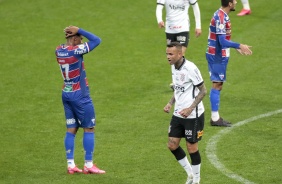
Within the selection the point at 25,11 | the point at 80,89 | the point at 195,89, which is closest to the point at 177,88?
the point at 195,89

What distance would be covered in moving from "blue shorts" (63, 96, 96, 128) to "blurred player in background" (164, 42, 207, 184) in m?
1.72

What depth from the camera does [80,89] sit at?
14.4 metres

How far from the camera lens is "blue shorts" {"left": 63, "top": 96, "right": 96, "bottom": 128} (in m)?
14.4

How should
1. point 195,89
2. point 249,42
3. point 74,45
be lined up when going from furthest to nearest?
point 249,42
point 74,45
point 195,89

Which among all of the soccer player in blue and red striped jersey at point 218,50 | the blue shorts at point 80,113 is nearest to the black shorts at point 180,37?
the soccer player in blue and red striped jersey at point 218,50

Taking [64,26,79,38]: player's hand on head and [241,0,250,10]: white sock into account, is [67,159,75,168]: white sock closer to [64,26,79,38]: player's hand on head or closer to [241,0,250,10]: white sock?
[64,26,79,38]: player's hand on head

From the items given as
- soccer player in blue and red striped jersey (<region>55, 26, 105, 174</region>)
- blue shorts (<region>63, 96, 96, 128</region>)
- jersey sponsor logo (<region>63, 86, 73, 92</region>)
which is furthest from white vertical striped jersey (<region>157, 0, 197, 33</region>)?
jersey sponsor logo (<region>63, 86, 73, 92</region>)

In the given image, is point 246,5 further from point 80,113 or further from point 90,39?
point 80,113

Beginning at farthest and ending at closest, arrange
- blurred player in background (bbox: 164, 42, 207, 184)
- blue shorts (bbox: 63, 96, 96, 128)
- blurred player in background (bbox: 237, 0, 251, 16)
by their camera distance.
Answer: blurred player in background (bbox: 237, 0, 251, 16) < blue shorts (bbox: 63, 96, 96, 128) < blurred player in background (bbox: 164, 42, 207, 184)

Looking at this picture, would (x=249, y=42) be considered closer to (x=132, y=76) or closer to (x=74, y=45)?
(x=132, y=76)

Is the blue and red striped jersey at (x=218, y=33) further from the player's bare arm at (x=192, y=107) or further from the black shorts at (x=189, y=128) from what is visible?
the player's bare arm at (x=192, y=107)

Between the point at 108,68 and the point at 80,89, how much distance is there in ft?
27.1

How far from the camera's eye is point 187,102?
13.3 meters

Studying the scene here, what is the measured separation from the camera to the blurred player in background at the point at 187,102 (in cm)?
1317
